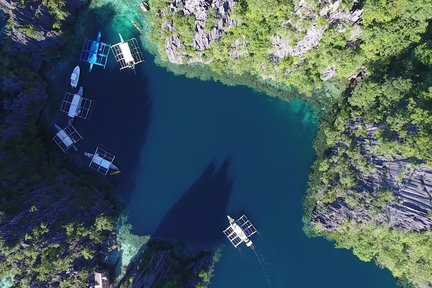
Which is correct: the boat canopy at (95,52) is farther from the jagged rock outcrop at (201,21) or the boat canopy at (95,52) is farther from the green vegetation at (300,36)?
the jagged rock outcrop at (201,21)

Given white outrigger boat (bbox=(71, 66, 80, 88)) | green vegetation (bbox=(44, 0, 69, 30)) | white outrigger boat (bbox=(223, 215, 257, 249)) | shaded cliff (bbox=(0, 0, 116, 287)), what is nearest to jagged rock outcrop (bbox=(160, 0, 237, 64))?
white outrigger boat (bbox=(71, 66, 80, 88))

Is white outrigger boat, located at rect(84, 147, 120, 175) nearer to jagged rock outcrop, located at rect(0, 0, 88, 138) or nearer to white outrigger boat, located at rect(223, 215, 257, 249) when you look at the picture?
jagged rock outcrop, located at rect(0, 0, 88, 138)

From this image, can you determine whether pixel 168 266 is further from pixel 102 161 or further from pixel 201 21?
pixel 201 21

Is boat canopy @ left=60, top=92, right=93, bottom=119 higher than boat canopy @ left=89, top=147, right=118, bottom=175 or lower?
higher

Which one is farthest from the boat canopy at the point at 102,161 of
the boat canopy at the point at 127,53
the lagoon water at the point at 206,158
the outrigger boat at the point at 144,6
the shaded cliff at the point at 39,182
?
the outrigger boat at the point at 144,6

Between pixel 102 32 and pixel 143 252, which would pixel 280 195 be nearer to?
pixel 143 252

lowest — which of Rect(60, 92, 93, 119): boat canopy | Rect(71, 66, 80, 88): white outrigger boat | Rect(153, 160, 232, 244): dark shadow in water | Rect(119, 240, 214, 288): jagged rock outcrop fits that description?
Rect(119, 240, 214, 288): jagged rock outcrop
